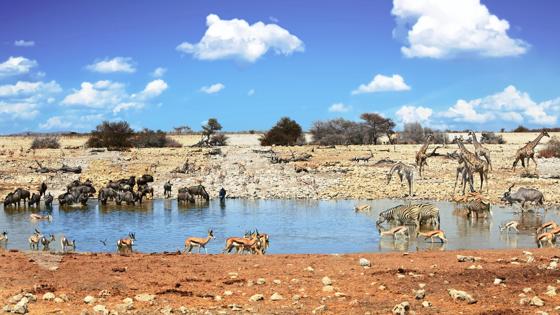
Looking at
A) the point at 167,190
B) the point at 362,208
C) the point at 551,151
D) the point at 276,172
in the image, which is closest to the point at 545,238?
the point at 362,208

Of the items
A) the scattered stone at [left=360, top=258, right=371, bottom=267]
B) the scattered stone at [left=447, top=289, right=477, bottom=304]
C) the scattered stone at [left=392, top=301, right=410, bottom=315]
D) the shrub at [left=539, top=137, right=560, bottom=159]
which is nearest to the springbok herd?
the scattered stone at [left=360, top=258, right=371, bottom=267]

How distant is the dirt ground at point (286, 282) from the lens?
9.22 metres

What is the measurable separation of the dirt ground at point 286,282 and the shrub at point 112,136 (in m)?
39.9

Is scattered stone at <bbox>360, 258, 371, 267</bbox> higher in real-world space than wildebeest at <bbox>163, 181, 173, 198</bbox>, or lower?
lower

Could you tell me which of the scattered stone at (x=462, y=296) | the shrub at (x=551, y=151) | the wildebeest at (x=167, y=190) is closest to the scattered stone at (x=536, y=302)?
the scattered stone at (x=462, y=296)

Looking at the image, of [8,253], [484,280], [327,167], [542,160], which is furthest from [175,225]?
[542,160]

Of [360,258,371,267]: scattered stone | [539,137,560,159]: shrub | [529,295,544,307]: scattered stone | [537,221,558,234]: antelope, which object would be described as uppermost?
[539,137,560,159]: shrub

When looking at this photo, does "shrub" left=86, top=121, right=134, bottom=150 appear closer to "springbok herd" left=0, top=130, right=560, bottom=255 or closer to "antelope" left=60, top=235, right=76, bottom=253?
"springbok herd" left=0, top=130, right=560, bottom=255

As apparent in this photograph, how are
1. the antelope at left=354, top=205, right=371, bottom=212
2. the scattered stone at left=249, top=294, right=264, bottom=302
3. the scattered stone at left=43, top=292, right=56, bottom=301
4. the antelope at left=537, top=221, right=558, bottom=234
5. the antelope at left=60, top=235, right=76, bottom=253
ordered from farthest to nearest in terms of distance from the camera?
the antelope at left=354, top=205, right=371, bottom=212 < the antelope at left=537, top=221, right=558, bottom=234 < the antelope at left=60, top=235, right=76, bottom=253 < the scattered stone at left=43, top=292, right=56, bottom=301 < the scattered stone at left=249, top=294, right=264, bottom=302

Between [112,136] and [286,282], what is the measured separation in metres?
44.7

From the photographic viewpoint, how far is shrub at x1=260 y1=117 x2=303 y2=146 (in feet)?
184

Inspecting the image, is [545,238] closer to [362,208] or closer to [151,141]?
[362,208]

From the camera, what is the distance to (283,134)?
187 ft

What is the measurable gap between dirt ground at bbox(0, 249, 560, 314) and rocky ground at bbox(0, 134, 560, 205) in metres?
13.6
